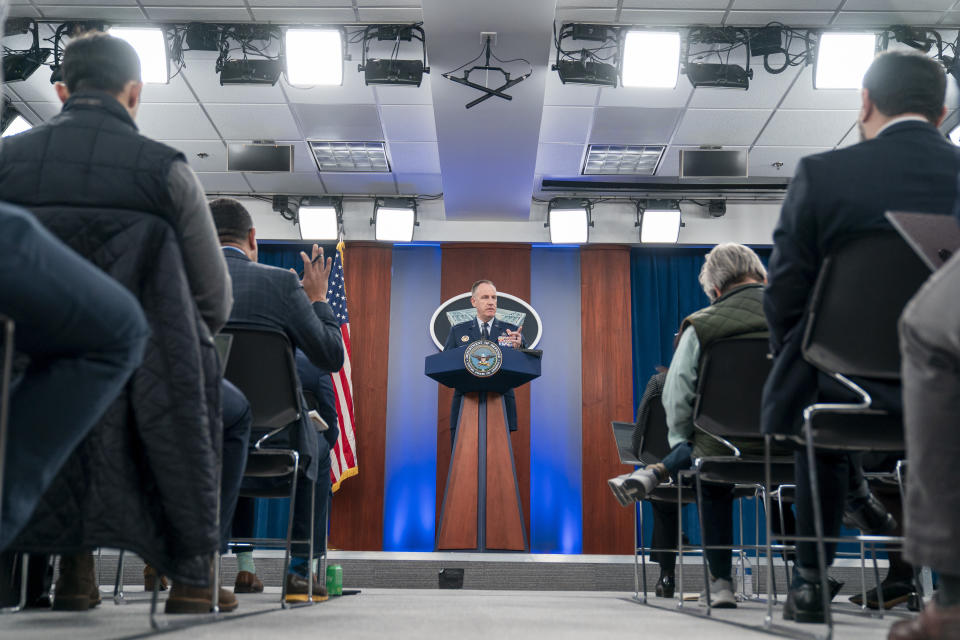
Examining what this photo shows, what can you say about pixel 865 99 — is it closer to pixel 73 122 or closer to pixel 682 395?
pixel 682 395

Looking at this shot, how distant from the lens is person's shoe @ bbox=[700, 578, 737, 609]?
266cm

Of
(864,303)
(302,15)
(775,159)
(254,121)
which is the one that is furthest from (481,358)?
(864,303)

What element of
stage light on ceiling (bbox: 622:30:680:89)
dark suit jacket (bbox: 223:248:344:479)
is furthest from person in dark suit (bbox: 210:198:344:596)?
stage light on ceiling (bbox: 622:30:680:89)

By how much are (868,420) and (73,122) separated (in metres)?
1.65

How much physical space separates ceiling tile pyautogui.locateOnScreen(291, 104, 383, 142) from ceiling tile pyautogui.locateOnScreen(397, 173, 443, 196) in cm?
86

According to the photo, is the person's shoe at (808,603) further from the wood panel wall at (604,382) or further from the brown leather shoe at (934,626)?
the wood panel wall at (604,382)

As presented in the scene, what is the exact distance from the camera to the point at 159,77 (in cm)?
498

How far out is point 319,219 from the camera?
7.51 metres

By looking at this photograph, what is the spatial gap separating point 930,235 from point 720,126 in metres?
5.11

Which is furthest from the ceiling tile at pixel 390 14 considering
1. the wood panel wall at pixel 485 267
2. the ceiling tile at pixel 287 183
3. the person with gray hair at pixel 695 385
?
the wood panel wall at pixel 485 267

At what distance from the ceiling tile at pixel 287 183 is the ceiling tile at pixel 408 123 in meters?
1.12

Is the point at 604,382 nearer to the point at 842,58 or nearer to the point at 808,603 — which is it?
the point at 842,58

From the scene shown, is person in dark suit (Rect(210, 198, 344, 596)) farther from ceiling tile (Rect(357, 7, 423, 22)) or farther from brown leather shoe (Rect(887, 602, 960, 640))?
ceiling tile (Rect(357, 7, 423, 22))

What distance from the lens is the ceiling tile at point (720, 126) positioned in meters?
6.09
